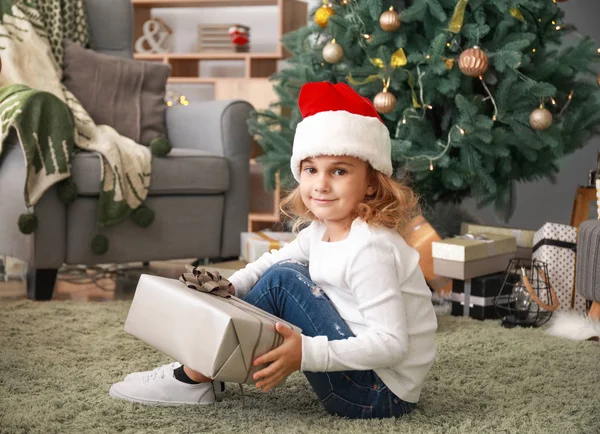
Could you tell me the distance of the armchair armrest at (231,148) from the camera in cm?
283

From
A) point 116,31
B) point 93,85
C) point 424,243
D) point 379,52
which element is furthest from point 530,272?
point 116,31

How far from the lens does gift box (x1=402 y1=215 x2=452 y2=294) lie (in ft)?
8.00

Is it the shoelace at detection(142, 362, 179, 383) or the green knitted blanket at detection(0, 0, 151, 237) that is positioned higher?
the green knitted blanket at detection(0, 0, 151, 237)

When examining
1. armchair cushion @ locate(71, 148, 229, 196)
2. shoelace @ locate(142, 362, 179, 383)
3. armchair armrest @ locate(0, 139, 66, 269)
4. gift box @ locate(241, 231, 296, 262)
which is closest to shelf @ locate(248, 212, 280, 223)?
armchair cushion @ locate(71, 148, 229, 196)

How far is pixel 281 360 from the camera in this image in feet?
3.97

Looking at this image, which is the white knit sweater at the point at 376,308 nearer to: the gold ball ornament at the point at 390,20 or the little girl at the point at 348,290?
the little girl at the point at 348,290

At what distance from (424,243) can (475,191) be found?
0.96ft

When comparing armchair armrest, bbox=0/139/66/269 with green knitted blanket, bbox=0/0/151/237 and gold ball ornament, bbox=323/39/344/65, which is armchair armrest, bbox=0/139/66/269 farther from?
gold ball ornament, bbox=323/39/344/65

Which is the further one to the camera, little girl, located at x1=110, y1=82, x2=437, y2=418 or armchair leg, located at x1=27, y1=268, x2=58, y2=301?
armchair leg, located at x1=27, y1=268, x2=58, y2=301

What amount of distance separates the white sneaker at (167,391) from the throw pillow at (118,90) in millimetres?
1610

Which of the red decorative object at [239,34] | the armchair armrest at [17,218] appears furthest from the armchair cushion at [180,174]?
the red decorative object at [239,34]

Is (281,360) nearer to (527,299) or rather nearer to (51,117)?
(527,299)

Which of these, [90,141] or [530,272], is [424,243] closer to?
[530,272]

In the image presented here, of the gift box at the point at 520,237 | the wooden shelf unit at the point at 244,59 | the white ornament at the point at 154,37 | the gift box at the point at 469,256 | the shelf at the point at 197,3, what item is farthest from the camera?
the white ornament at the point at 154,37
